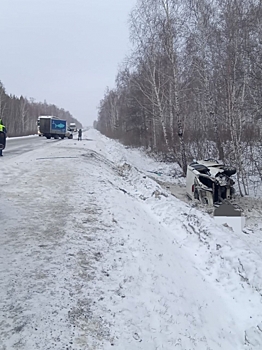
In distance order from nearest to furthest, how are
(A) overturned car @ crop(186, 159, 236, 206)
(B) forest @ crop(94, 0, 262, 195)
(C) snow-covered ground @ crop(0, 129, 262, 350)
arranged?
(C) snow-covered ground @ crop(0, 129, 262, 350) → (A) overturned car @ crop(186, 159, 236, 206) → (B) forest @ crop(94, 0, 262, 195)

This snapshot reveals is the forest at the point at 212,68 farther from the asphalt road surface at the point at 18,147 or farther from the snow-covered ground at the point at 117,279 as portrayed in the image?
the asphalt road surface at the point at 18,147

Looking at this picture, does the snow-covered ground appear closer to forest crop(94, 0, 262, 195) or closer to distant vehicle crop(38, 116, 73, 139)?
forest crop(94, 0, 262, 195)

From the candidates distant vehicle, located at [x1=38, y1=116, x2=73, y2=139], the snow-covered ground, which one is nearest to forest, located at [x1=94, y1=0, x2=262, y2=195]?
the snow-covered ground

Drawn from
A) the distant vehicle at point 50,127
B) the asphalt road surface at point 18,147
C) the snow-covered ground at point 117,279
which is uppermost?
the distant vehicle at point 50,127

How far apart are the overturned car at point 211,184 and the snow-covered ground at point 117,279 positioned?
365 centimetres

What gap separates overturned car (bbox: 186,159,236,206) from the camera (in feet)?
35.7

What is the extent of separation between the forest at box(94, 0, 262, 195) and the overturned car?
227cm

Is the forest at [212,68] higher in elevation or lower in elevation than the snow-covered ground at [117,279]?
higher

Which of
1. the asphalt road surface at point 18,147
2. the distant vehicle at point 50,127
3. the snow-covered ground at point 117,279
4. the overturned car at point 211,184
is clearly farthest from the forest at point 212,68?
the distant vehicle at point 50,127

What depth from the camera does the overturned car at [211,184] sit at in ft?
35.7

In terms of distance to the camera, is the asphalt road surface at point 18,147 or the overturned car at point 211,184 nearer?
the overturned car at point 211,184

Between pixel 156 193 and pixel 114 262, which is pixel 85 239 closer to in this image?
pixel 114 262

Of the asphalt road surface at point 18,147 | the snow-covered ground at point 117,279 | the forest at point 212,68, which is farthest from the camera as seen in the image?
the asphalt road surface at point 18,147

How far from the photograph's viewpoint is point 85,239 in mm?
4934
